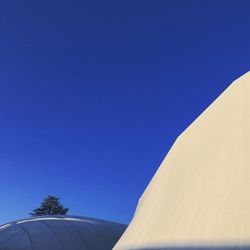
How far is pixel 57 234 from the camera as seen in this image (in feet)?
70.6

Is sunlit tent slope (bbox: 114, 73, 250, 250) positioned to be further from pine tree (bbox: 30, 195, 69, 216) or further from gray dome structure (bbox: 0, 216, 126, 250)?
pine tree (bbox: 30, 195, 69, 216)

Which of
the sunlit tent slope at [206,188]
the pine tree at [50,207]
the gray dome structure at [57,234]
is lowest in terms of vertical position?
the sunlit tent slope at [206,188]

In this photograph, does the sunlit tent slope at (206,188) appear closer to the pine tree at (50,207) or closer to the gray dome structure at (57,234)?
the gray dome structure at (57,234)

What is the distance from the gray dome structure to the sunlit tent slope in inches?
513

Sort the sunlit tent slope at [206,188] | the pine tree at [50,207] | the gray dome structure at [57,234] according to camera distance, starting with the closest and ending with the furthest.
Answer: the sunlit tent slope at [206,188] < the gray dome structure at [57,234] < the pine tree at [50,207]

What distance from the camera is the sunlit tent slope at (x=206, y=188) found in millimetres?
5523

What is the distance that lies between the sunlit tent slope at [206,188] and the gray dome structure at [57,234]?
13.0 meters

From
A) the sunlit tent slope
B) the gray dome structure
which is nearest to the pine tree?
the gray dome structure

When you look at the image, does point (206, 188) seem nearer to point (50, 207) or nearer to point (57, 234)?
point (57, 234)

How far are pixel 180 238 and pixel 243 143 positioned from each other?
176cm

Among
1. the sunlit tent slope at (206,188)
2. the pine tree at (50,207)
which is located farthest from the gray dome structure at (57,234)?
the pine tree at (50,207)

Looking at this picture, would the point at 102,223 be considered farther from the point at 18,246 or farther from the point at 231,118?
the point at 231,118

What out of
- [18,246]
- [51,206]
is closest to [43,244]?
[18,246]

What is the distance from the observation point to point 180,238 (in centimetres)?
588
